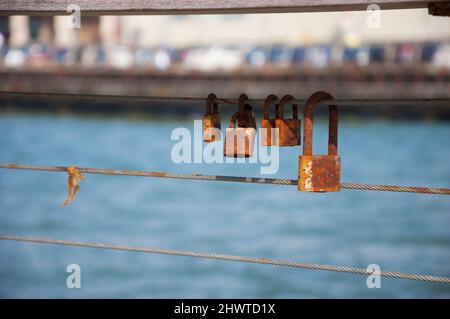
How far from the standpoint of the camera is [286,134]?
10.1 ft

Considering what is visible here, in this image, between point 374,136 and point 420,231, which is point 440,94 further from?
point 420,231

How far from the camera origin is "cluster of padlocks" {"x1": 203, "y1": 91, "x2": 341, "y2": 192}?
9.18ft

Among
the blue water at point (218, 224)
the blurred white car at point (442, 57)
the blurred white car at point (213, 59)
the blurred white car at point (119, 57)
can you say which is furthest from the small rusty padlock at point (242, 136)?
the blurred white car at point (119, 57)

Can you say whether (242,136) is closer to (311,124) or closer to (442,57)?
(311,124)

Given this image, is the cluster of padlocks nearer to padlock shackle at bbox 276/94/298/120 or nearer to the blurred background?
padlock shackle at bbox 276/94/298/120

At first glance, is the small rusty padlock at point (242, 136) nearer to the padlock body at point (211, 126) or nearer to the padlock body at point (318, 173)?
the padlock body at point (211, 126)

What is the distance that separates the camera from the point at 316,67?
36.1 metres

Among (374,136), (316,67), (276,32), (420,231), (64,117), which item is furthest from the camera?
(276,32)

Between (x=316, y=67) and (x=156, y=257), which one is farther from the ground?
(x=316, y=67)

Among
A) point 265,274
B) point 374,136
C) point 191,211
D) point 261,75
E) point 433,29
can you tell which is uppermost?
point 433,29

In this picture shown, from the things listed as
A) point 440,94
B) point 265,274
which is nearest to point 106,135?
point 440,94

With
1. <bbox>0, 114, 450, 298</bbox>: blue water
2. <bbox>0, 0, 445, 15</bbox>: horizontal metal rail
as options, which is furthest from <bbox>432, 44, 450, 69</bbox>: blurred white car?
<bbox>0, 0, 445, 15</bbox>: horizontal metal rail

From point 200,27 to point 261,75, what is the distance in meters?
9.06

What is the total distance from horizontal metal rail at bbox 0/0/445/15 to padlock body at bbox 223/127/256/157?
52cm
